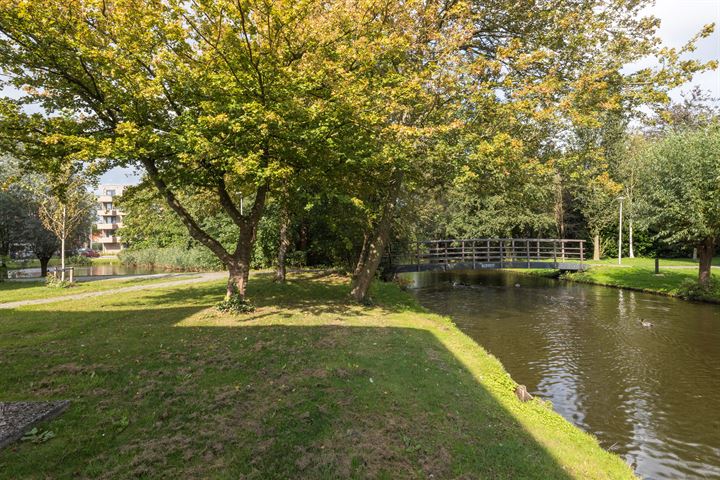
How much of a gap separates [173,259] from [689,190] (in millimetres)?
33704

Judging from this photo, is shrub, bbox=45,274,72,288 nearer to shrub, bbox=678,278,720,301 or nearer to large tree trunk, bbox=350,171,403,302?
large tree trunk, bbox=350,171,403,302

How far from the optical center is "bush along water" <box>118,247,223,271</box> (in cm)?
3033

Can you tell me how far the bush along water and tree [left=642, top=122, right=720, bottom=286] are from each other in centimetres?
2629

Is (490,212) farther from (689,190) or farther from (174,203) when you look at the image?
(174,203)

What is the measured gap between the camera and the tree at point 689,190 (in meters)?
18.5

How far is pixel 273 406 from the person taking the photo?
583 cm

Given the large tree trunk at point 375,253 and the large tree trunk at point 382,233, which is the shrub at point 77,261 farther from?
the large tree trunk at point 382,233

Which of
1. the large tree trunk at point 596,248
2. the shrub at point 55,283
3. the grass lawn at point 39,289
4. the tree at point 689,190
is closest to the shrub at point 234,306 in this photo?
the grass lawn at point 39,289

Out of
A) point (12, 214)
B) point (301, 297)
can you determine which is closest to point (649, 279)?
point (301, 297)

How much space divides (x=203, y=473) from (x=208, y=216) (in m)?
25.3

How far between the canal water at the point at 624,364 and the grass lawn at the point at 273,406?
1.27 metres

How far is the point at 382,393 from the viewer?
6.57 m

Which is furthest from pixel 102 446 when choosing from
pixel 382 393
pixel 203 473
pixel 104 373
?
pixel 382 393

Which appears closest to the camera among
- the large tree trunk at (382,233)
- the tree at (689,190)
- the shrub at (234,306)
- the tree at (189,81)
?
the tree at (189,81)
